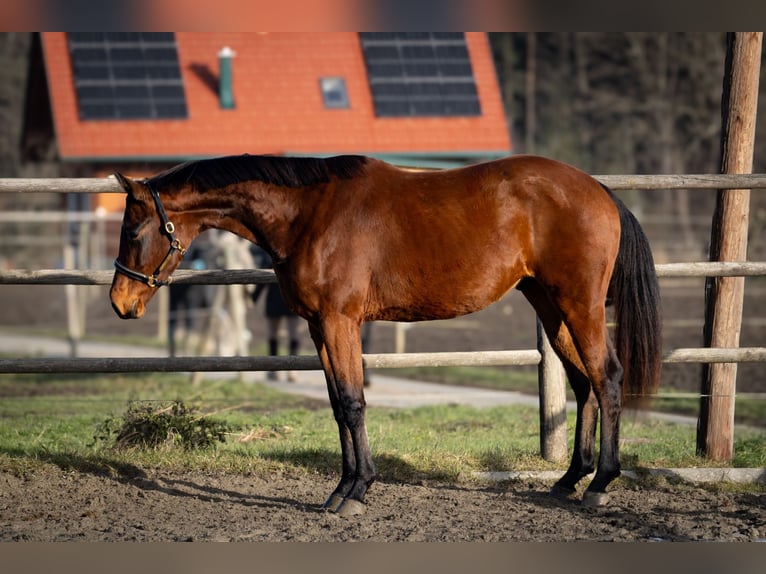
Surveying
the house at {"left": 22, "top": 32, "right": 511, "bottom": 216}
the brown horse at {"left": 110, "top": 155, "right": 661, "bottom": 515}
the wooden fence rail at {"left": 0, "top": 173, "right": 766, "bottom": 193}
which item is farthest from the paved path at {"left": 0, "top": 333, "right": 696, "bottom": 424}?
the house at {"left": 22, "top": 32, "right": 511, "bottom": 216}

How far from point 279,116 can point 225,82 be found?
4.43 ft

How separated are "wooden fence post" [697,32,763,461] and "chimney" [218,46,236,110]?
52.1 ft

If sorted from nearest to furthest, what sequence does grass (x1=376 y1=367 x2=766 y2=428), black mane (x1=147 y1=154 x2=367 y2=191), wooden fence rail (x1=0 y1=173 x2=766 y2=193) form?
black mane (x1=147 y1=154 x2=367 y2=191) → wooden fence rail (x1=0 y1=173 x2=766 y2=193) → grass (x1=376 y1=367 x2=766 y2=428)

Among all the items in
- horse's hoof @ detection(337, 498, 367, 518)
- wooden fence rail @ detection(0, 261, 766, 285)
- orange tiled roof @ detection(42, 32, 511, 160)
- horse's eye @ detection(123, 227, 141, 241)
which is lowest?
horse's hoof @ detection(337, 498, 367, 518)

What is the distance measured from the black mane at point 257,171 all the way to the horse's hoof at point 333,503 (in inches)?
60.3

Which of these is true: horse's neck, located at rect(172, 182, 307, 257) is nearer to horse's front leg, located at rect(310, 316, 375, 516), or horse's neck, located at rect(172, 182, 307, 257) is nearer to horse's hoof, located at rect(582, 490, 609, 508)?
horse's front leg, located at rect(310, 316, 375, 516)

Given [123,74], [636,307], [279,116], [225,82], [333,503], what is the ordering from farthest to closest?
1. [279,116]
2. [225,82]
3. [123,74]
4. [636,307]
5. [333,503]

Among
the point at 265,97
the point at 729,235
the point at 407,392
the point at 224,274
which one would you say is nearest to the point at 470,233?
the point at 224,274

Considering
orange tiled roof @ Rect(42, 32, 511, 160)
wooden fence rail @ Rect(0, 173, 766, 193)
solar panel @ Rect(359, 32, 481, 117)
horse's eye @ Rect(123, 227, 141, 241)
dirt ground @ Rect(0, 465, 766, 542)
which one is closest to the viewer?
dirt ground @ Rect(0, 465, 766, 542)

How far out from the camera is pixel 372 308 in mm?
4773

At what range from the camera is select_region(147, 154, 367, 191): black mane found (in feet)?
15.4

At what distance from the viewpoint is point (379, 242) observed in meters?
4.71

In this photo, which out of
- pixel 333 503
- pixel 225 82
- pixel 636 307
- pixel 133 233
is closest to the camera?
pixel 133 233

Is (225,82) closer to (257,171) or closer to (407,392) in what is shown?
(407,392)
